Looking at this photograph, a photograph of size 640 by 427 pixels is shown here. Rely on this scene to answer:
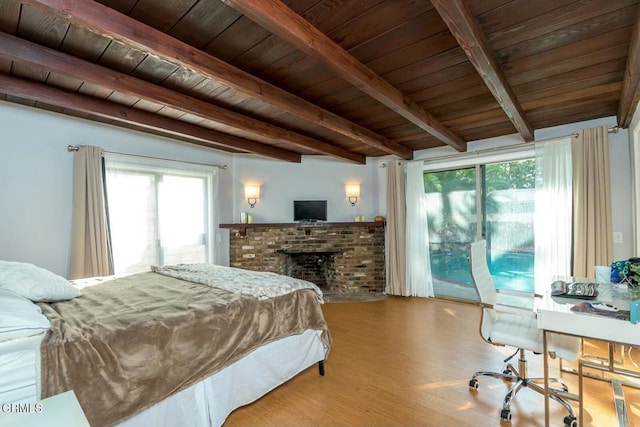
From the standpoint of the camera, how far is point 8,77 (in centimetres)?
238

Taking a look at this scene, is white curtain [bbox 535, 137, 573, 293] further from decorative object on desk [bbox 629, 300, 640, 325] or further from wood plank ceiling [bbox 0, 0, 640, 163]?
decorative object on desk [bbox 629, 300, 640, 325]

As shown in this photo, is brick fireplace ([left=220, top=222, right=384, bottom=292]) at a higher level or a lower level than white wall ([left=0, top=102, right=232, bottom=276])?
lower

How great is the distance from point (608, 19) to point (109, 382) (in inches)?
123

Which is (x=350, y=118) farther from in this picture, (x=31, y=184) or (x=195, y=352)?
(x=31, y=184)

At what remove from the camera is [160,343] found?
1.55 m

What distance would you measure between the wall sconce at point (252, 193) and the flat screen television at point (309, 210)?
620 millimetres

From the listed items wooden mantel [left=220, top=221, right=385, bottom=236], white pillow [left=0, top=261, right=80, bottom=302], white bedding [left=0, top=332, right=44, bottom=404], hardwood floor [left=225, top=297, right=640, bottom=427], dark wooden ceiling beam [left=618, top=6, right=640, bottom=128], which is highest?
dark wooden ceiling beam [left=618, top=6, right=640, bottom=128]

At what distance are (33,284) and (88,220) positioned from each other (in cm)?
171

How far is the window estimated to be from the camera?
3.61 metres

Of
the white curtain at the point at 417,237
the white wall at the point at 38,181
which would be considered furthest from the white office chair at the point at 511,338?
the white wall at the point at 38,181

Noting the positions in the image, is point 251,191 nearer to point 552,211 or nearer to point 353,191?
point 353,191

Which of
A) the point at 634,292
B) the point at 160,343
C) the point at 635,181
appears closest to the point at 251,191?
the point at 160,343

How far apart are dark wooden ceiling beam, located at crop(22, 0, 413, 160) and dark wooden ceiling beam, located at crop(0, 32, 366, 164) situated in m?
0.66

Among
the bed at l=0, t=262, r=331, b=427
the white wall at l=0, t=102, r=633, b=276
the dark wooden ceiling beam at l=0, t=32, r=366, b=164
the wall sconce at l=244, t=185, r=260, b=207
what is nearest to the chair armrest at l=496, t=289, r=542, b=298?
the white wall at l=0, t=102, r=633, b=276
